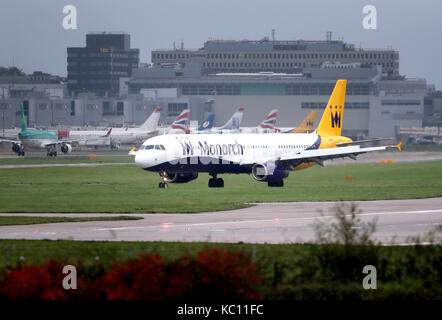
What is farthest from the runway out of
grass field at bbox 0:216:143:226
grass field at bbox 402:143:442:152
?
grass field at bbox 402:143:442:152

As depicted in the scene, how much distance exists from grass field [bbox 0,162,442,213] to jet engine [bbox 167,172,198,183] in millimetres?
565

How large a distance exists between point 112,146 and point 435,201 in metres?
114

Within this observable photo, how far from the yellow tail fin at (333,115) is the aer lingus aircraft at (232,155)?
3112mm

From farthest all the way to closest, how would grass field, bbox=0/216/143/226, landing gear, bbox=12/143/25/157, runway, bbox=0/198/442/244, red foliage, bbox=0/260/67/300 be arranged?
landing gear, bbox=12/143/25/157
grass field, bbox=0/216/143/226
runway, bbox=0/198/442/244
red foliage, bbox=0/260/67/300

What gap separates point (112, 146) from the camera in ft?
551

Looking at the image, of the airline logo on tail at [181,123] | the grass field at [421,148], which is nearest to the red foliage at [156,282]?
the grass field at [421,148]

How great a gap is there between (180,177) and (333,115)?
16607mm

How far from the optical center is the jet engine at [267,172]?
72188 mm

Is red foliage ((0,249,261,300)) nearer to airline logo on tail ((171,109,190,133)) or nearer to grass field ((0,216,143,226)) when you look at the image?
grass field ((0,216,143,226))

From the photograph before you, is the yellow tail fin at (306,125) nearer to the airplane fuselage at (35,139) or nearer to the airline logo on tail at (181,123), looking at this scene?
the airline logo on tail at (181,123)

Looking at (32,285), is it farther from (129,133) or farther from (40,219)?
(129,133)

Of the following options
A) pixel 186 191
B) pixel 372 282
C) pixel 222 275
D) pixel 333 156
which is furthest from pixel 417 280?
pixel 333 156

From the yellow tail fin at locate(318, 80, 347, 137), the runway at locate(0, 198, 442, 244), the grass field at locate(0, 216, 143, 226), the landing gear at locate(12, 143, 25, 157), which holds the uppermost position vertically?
the yellow tail fin at locate(318, 80, 347, 137)

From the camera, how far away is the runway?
3928 cm
